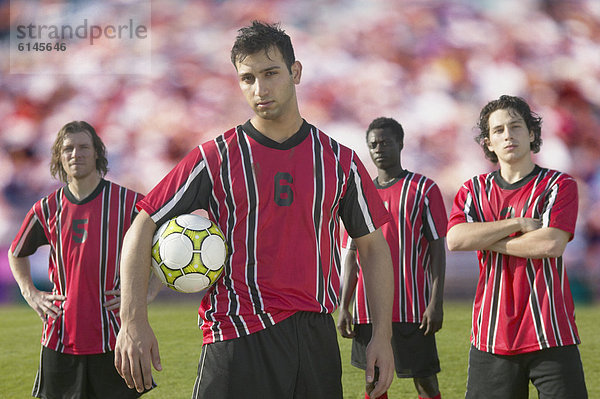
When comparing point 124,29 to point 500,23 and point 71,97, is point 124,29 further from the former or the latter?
point 500,23

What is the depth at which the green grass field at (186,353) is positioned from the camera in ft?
19.7

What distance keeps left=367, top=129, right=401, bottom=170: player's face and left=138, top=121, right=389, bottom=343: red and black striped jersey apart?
255 centimetres

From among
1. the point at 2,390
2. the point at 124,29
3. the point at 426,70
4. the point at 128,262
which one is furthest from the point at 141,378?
the point at 124,29

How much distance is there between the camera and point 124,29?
1468cm

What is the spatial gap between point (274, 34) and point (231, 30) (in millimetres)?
12287

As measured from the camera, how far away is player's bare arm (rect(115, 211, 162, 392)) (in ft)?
6.93

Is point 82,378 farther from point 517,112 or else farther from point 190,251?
point 517,112

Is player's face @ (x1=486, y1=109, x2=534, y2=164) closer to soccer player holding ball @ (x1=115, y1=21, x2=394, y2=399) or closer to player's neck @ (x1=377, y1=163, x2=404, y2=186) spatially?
soccer player holding ball @ (x1=115, y1=21, x2=394, y2=399)

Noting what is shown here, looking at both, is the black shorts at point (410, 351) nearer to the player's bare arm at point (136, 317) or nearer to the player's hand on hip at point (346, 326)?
the player's hand on hip at point (346, 326)

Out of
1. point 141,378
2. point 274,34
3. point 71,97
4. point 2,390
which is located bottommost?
point 2,390

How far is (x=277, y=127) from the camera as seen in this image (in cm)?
248

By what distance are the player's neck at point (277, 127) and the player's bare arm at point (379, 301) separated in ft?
1.54

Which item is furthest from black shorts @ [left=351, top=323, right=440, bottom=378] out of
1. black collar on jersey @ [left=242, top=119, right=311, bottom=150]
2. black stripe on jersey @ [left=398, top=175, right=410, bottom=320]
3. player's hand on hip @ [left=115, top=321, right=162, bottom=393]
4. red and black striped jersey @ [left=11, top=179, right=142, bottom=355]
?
player's hand on hip @ [left=115, top=321, right=162, bottom=393]

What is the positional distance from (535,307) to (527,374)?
323 mm
